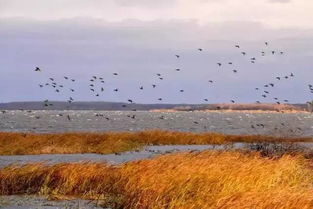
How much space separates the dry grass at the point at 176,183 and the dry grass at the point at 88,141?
81.6ft

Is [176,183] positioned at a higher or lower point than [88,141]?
higher

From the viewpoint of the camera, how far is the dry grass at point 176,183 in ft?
51.8

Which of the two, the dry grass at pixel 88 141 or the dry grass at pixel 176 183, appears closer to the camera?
the dry grass at pixel 176 183

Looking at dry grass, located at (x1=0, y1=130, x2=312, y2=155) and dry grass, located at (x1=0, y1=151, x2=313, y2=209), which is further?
dry grass, located at (x1=0, y1=130, x2=312, y2=155)

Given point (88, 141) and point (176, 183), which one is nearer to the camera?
point (176, 183)

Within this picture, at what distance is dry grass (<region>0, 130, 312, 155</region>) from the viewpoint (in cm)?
4969

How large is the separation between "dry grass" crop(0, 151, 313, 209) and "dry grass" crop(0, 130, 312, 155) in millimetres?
24882

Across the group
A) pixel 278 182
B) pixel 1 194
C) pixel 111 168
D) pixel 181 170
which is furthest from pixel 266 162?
pixel 1 194

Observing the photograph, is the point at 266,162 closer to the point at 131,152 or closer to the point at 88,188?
the point at 88,188

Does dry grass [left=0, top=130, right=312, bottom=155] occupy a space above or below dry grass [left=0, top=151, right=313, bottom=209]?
below

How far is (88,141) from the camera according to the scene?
56250 millimetres

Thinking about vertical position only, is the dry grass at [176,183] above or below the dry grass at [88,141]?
above

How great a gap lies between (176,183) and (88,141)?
123 ft

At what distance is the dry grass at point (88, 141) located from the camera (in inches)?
1956
